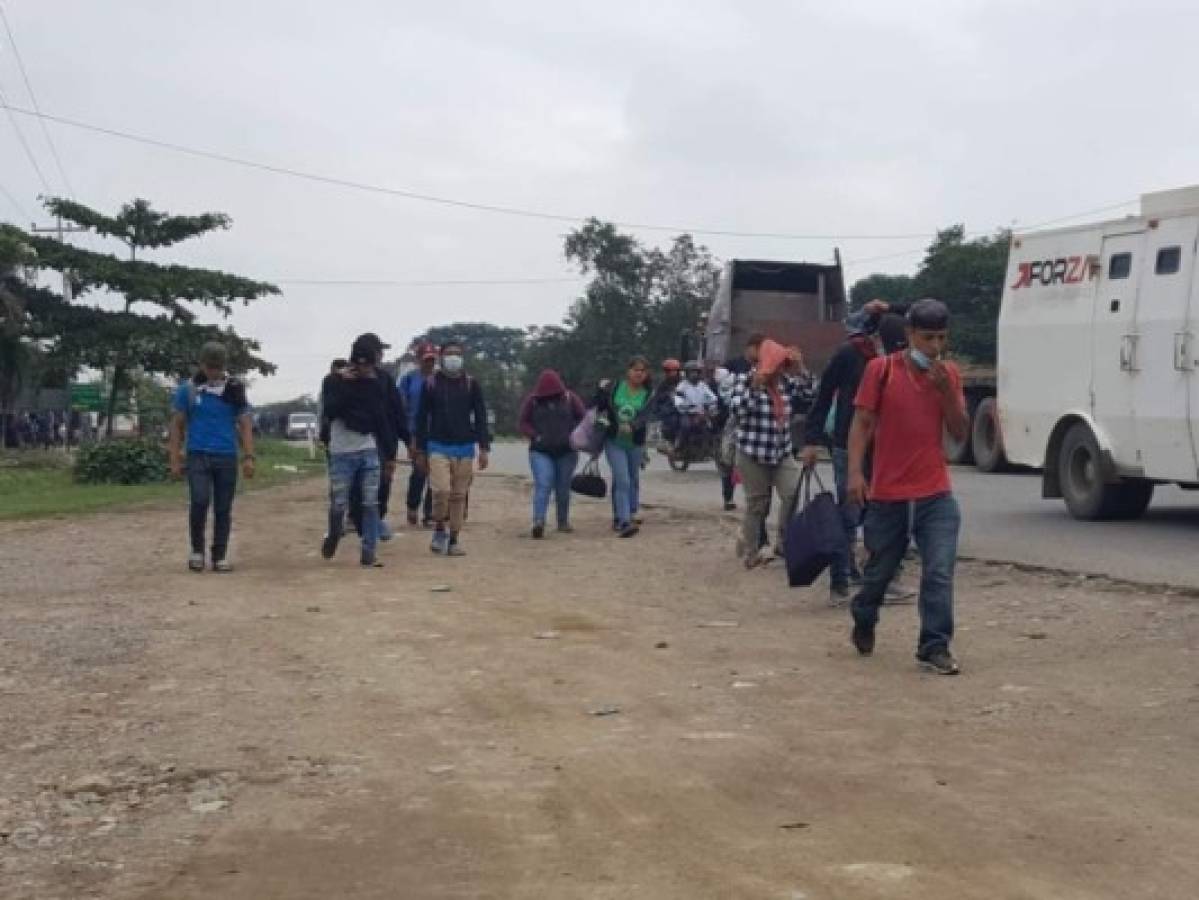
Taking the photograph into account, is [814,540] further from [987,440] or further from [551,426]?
[987,440]

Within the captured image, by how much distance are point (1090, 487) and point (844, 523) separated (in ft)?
18.6

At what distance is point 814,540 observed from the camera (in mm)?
9094

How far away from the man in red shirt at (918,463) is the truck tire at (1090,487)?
23.1 ft

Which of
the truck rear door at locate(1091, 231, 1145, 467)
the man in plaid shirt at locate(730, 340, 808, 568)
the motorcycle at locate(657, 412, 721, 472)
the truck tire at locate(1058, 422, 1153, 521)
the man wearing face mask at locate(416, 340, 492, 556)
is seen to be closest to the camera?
the man in plaid shirt at locate(730, 340, 808, 568)

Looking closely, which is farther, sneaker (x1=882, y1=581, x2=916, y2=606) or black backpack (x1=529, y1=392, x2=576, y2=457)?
black backpack (x1=529, y1=392, x2=576, y2=457)

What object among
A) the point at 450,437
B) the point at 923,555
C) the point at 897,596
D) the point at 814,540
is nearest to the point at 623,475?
the point at 450,437

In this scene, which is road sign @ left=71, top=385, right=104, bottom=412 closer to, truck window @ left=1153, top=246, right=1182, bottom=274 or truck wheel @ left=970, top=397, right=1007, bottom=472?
truck wheel @ left=970, top=397, right=1007, bottom=472

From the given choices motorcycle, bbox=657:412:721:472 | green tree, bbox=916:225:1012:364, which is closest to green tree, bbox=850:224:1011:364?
green tree, bbox=916:225:1012:364

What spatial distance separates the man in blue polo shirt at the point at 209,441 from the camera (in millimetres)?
11805

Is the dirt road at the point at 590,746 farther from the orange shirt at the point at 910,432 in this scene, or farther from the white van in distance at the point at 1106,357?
the white van in distance at the point at 1106,357

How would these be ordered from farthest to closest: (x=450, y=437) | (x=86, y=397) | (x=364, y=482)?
1. (x=86, y=397)
2. (x=450, y=437)
3. (x=364, y=482)

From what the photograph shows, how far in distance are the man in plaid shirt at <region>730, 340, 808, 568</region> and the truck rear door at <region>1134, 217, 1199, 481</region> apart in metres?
4.07

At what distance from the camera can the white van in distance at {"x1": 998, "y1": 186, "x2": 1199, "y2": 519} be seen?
13.2 meters

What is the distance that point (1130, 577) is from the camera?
1027 cm
